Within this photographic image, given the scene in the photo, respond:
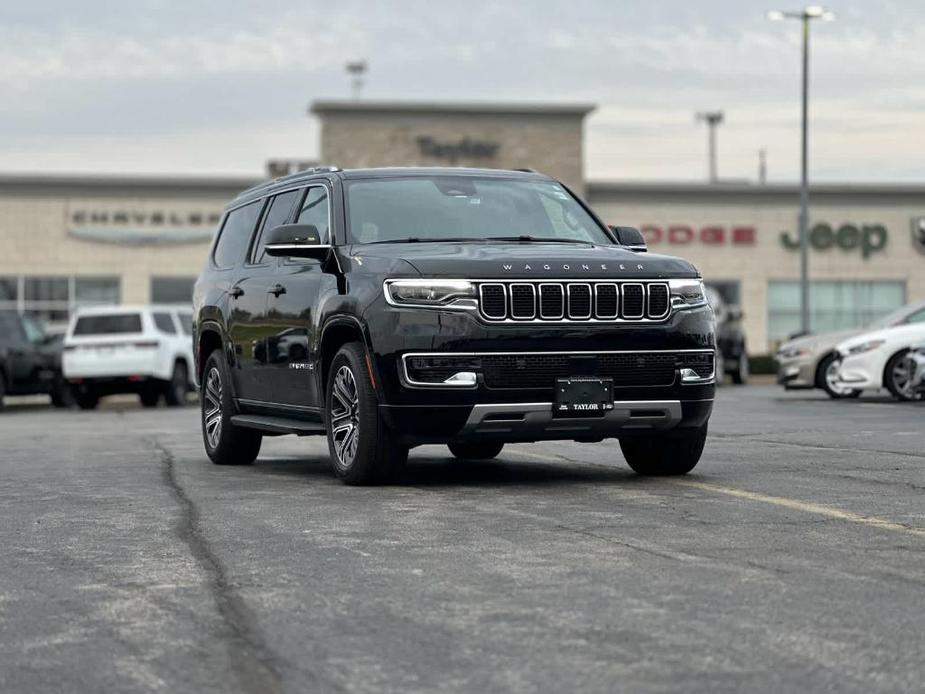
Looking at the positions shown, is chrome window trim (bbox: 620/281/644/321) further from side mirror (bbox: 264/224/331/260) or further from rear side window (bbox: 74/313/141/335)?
rear side window (bbox: 74/313/141/335)

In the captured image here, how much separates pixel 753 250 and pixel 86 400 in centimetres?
3516

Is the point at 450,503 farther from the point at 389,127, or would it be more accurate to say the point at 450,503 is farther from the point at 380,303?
the point at 389,127

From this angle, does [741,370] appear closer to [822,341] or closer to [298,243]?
[822,341]

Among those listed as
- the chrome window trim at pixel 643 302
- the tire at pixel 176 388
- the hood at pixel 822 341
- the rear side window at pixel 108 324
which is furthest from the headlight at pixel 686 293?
the rear side window at pixel 108 324

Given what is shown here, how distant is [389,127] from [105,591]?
5449 centimetres

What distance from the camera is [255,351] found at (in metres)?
12.4

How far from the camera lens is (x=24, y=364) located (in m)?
30.8

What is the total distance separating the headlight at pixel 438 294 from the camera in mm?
10023

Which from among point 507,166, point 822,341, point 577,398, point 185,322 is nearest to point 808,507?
point 577,398

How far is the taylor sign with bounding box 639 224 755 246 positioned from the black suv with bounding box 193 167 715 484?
50242mm

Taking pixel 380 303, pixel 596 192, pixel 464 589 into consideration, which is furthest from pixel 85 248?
pixel 464 589

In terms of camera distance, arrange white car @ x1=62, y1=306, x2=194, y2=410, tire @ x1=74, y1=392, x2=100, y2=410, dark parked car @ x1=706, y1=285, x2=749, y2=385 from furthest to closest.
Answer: dark parked car @ x1=706, y1=285, x2=749, y2=385 < tire @ x1=74, y1=392, x2=100, y2=410 < white car @ x1=62, y1=306, x2=194, y2=410

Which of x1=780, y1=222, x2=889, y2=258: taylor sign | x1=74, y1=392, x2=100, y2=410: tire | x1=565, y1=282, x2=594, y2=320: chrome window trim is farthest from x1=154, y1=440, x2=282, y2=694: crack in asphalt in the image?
x1=780, y1=222, x2=889, y2=258: taylor sign

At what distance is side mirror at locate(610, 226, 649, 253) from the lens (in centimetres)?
1162
